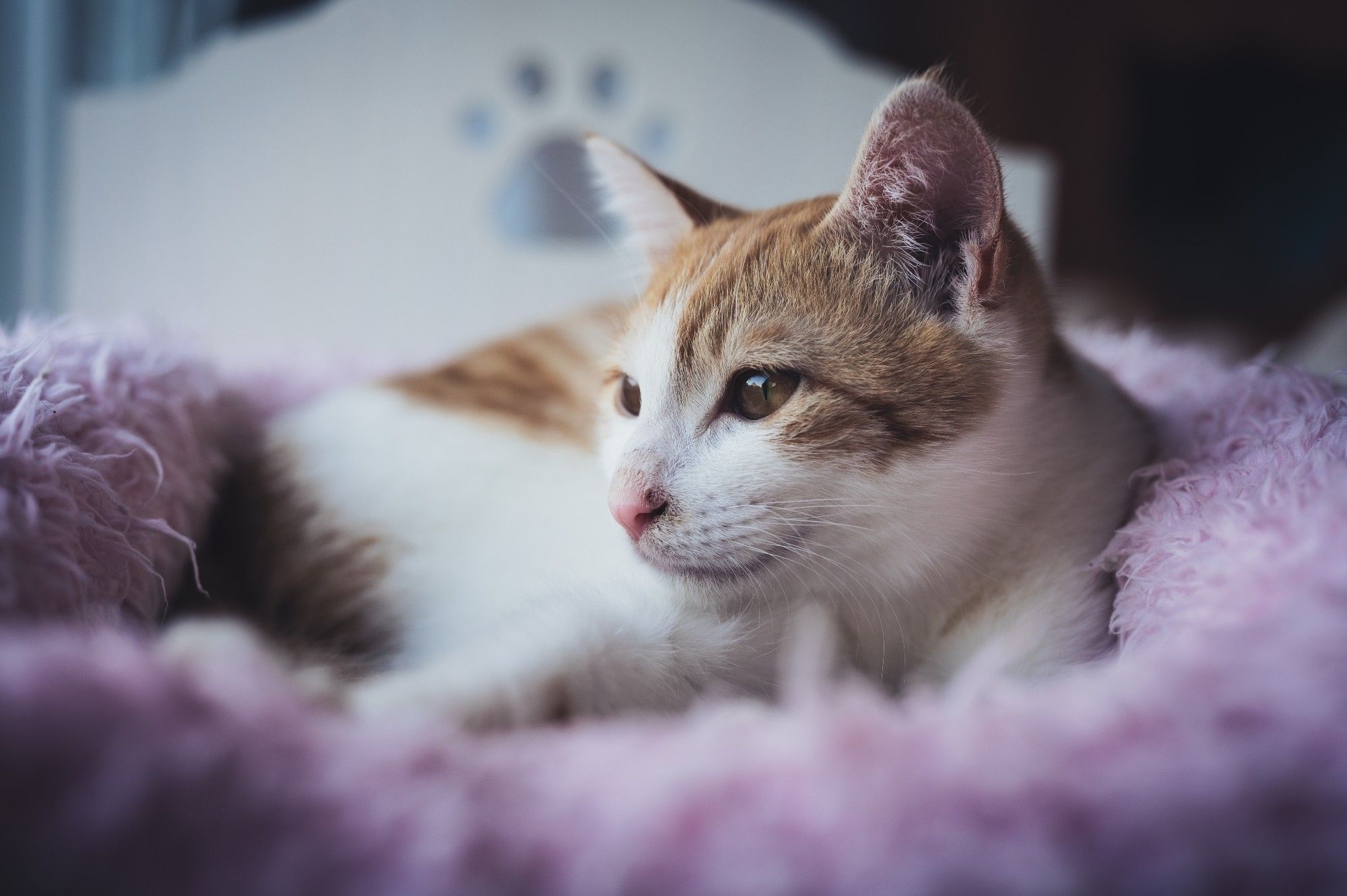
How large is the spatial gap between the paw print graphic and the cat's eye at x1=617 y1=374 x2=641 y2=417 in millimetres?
867

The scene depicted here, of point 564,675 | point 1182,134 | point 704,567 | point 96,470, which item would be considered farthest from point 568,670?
point 1182,134

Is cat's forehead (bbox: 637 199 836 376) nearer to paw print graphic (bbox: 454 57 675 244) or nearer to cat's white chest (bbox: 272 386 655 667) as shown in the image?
cat's white chest (bbox: 272 386 655 667)

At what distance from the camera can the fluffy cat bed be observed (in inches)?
14.8

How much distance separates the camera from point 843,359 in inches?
27.3

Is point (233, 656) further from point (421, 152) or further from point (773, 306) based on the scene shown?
point (421, 152)

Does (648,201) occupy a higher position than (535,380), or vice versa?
(648,201)

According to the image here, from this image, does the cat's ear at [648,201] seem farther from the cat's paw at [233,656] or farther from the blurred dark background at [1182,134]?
the blurred dark background at [1182,134]

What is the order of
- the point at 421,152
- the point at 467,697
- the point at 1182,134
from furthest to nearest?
the point at 1182,134 < the point at 421,152 < the point at 467,697

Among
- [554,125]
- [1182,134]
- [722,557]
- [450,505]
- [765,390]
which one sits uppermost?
[1182,134]

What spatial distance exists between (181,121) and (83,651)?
1.43 m

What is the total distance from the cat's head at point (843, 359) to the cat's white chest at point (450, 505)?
0.11 meters

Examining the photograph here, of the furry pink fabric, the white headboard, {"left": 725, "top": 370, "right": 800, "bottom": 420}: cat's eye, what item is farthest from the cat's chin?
the white headboard

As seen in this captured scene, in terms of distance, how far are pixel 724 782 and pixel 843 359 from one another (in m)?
0.38

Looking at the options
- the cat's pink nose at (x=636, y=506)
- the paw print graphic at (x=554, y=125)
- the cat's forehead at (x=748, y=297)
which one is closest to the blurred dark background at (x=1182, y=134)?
the paw print graphic at (x=554, y=125)
